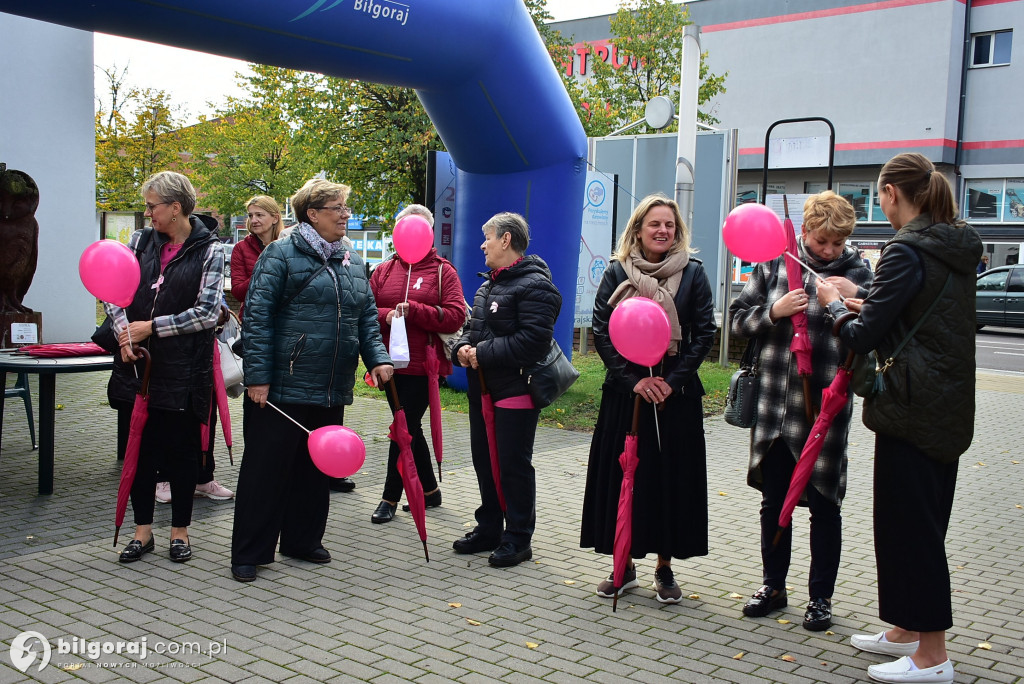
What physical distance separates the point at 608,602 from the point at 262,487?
1.89 metres

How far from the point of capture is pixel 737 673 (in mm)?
3885

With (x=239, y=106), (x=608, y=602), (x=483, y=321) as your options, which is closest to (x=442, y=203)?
(x=483, y=321)

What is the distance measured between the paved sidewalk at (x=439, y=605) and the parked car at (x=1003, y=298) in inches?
768

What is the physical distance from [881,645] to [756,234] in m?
1.88

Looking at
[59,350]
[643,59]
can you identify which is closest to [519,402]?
[59,350]

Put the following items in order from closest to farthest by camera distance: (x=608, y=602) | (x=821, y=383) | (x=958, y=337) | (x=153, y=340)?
(x=958, y=337), (x=821, y=383), (x=608, y=602), (x=153, y=340)

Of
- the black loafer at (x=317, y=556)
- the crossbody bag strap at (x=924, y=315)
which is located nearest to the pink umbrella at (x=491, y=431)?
the black loafer at (x=317, y=556)

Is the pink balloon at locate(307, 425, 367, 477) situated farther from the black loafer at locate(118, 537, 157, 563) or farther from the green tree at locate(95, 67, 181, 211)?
the green tree at locate(95, 67, 181, 211)

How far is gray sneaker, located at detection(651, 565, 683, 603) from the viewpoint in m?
4.71

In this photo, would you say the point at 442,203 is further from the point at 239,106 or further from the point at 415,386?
the point at 239,106

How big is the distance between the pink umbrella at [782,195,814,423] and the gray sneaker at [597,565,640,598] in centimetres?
123

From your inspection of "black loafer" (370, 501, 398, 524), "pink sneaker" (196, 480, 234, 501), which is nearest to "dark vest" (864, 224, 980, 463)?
"black loafer" (370, 501, 398, 524)

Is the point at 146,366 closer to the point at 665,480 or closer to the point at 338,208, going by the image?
the point at 338,208

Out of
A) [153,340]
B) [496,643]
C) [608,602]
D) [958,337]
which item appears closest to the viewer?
Result: [958,337]
